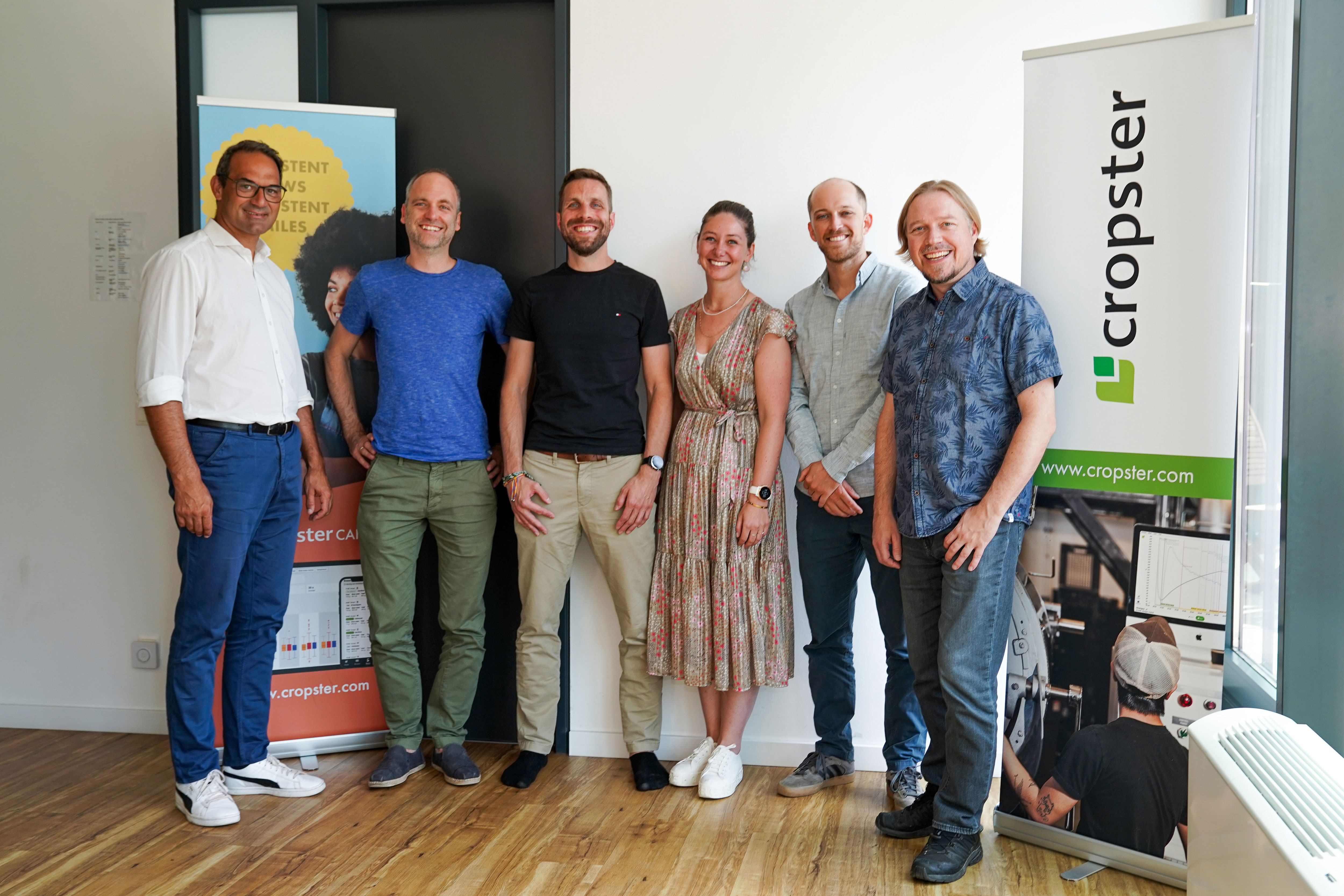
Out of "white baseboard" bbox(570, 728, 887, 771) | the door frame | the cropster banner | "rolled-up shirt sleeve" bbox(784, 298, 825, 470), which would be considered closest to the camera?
the cropster banner

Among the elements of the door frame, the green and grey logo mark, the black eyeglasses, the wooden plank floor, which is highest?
the door frame

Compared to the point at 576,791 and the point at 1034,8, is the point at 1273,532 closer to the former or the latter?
the point at 1034,8

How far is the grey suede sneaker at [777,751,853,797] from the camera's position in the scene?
281cm

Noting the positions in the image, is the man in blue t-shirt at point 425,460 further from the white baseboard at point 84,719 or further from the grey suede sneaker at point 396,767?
the white baseboard at point 84,719

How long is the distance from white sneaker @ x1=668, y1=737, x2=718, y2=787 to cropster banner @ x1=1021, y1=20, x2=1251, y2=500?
1350mm

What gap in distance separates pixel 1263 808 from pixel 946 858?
1.13m

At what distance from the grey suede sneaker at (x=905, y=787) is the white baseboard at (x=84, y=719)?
261 cm

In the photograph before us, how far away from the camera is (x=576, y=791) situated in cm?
286

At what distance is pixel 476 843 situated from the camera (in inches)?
97.6

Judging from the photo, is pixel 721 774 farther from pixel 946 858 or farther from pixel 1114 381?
pixel 1114 381

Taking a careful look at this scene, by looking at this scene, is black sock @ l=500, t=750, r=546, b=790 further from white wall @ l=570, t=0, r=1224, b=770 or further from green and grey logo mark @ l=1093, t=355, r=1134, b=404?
green and grey logo mark @ l=1093, t=355, r=1134, b=404

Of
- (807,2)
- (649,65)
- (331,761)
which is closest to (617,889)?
(331,761)

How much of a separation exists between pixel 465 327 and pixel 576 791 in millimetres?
1518

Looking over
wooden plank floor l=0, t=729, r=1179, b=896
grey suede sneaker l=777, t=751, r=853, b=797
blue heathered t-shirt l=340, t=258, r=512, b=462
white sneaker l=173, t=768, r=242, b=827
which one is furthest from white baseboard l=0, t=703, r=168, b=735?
grey suede sneaker l=777, t=751, r=853, b=797
